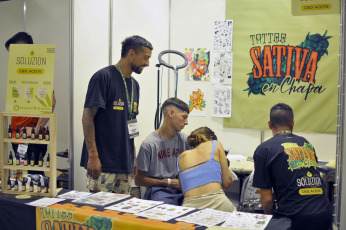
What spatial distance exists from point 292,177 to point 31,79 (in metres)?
1.62

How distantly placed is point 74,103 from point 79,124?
7.1 inches

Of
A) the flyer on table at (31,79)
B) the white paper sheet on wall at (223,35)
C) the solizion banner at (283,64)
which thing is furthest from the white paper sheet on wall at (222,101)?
the flyer on table at (31,79)

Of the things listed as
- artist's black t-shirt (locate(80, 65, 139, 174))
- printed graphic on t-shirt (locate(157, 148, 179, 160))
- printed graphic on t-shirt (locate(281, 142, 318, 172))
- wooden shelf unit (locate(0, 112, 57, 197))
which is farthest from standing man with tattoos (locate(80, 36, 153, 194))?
printed graphic on t-shirt (locate(281, 142, 318, 172))

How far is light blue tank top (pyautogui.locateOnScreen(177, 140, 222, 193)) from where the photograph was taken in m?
2.67

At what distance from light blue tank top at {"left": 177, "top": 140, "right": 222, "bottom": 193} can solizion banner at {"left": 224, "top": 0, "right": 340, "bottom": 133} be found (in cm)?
183

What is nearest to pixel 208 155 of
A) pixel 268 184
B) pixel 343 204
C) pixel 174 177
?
pixel 268 184

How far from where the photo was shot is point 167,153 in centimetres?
334

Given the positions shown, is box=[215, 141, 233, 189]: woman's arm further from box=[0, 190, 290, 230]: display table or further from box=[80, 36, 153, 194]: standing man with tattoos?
box=[0, 190, 290, 230]: display table

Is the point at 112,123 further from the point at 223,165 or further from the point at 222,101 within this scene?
the point at 222,101

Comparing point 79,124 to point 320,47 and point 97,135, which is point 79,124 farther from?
point 320,47

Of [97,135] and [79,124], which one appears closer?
[97,135]

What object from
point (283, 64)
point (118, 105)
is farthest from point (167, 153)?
point (283, 64)

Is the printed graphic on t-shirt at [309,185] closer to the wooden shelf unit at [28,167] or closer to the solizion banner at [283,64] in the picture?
the wooden shelf unit at [28,167]

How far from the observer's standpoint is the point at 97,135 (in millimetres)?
2744
